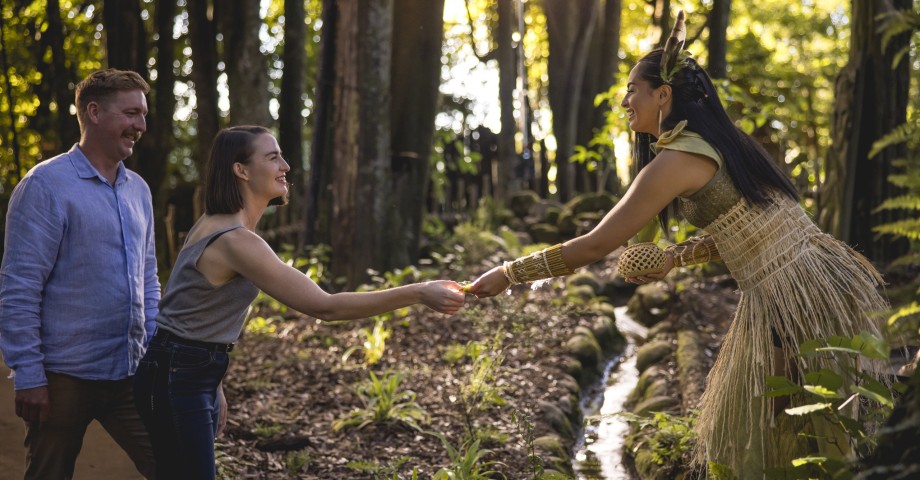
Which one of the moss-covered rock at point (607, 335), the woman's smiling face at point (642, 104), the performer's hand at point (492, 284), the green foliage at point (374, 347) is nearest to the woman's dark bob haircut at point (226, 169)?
the performer's hand at point (492, 284)

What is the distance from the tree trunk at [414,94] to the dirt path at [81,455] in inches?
250

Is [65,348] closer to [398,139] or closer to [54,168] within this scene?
[54,168]

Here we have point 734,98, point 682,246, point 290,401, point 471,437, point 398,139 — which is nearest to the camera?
point 682,246

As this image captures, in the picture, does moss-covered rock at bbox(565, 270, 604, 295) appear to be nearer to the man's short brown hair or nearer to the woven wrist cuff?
the woven wrist cuff

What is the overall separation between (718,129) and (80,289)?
2491mm

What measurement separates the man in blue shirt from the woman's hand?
1.16 m

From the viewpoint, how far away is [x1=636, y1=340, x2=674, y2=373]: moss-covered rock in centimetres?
816

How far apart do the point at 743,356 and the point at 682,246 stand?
0.61 meters

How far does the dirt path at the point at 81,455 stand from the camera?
4.62 metres

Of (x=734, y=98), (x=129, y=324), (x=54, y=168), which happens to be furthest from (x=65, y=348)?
(x=734, y=98)

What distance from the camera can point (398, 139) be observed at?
11125 mm

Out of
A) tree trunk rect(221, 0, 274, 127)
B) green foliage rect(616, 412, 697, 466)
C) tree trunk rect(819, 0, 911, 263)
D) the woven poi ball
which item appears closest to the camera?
the woven poi ball

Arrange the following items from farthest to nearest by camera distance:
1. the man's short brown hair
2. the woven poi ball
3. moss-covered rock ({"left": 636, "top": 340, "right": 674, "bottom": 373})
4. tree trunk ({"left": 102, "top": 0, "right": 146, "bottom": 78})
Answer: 1. tree trunk ({"left": 102, "top": 0, "right": 146, "bottom": 78})
2. moss-covered rock ({"left": 636, "top": 340, "right": 674, "bottom": 373})
3. the woven poi ball
4. the man's short brown hair

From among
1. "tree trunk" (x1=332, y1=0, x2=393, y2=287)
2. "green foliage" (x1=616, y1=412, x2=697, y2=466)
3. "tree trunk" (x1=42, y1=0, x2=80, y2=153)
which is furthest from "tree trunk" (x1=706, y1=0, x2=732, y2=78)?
"tree trunk" (x1=42, y1=0, x2=80, y2=153)
